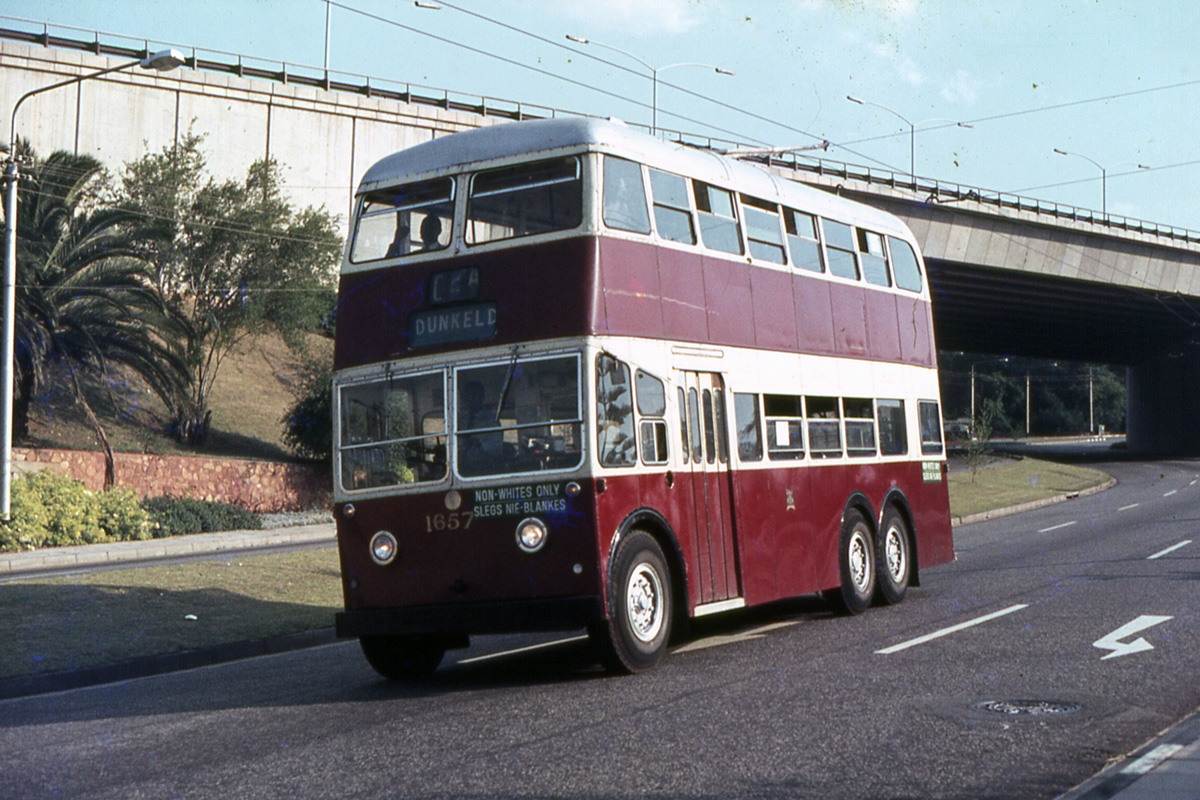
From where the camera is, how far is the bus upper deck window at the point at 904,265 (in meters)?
16.1

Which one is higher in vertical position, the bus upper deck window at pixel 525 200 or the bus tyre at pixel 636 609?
the bus upper deck window at pixel 525 200

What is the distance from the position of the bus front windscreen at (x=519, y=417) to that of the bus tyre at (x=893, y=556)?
6.30 meters

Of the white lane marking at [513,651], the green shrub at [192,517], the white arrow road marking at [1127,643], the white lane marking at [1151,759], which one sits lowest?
the white lane marking at [1151,759]

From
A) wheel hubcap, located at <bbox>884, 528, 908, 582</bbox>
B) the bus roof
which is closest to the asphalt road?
wheel hubcap, located at <bbox>884, 528, 908, 582</bbox>

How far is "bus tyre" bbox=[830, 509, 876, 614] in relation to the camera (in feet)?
45.3

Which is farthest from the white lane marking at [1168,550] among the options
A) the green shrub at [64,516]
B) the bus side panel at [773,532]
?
the green shrub at [64,516]

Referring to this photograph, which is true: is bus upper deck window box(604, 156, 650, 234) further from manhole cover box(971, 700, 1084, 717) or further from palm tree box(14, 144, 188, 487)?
palm tree box(14, 144, 188, 487)

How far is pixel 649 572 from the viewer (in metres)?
10.2

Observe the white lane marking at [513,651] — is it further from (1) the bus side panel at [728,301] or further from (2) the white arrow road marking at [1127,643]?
(2) the white arrow road marking at [1127,643]

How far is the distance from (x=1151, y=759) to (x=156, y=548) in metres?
24.0

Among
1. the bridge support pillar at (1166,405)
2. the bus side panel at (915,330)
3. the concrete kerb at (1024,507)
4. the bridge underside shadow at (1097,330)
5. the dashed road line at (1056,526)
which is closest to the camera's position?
the bus side panel at (915,330)

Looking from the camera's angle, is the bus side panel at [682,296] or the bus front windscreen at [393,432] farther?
the bus side panel at [682,296]

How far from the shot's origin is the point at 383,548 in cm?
1004

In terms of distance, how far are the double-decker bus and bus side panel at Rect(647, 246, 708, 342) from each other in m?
0.03
